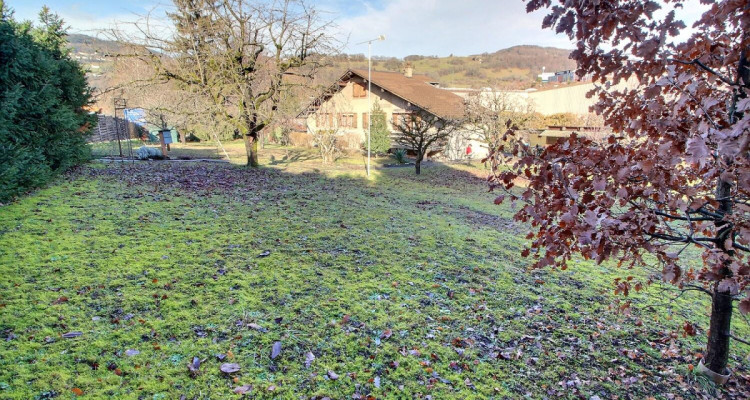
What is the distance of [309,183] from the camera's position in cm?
1248

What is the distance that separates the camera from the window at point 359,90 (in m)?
25.3

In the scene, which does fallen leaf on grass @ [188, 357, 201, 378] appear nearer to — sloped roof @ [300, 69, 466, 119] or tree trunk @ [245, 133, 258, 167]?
tree trunk @ [245, 133, 258, 167]

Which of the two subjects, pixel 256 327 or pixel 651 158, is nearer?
pixel 651 158

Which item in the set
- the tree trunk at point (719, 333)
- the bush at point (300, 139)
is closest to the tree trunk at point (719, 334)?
the tree trunk at point (719, 333)

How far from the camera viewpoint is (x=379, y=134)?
2286 centimetres

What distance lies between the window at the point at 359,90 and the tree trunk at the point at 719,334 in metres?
24.0

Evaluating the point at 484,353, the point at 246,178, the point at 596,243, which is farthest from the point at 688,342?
the point at 246,178

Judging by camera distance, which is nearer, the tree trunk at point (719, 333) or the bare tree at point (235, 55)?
the tree trunk at point (719, 333)

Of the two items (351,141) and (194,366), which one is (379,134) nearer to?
(351,141)

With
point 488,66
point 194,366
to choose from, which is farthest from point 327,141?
point 488,66

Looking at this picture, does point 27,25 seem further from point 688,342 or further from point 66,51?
point 688,342

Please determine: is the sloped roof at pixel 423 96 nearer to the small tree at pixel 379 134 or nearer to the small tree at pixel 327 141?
the small tree at pixel 379 134

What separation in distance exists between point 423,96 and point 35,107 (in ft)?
67.0

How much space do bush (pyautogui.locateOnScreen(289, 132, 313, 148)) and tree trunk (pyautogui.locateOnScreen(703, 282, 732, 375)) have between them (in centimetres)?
2790
